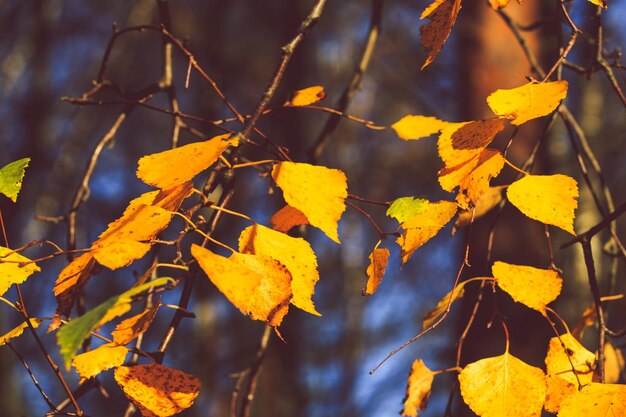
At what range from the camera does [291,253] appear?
1.78 feet

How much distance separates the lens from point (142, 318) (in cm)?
51

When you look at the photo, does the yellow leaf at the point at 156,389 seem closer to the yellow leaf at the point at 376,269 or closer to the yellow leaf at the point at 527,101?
the yellow leaf at the point at 376,269

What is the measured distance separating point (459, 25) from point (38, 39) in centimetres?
331

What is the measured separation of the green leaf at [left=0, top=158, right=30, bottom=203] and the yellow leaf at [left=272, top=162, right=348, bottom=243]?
0.76ft

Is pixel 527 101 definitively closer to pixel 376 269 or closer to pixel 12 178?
pixel 376 269

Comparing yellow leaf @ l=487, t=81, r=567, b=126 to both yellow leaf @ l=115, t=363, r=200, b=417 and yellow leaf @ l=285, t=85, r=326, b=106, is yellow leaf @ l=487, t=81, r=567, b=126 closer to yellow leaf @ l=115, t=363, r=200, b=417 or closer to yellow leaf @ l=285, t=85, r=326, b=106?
yellow leaf @ l=285, t=85, r=326, b=106

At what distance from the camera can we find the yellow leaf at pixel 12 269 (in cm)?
54

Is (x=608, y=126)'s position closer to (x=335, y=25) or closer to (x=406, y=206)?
(x=335, y=25)

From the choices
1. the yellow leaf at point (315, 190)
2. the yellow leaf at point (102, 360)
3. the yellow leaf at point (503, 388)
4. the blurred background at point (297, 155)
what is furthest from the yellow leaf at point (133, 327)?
the blurred background at point (297, 155)

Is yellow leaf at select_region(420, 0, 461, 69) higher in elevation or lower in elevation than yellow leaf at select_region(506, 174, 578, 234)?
higher

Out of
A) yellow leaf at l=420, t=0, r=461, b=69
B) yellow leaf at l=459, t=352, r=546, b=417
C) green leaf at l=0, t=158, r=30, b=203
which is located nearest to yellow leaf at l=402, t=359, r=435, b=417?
yellow leaf at l=459, t=352, r=546, b=417

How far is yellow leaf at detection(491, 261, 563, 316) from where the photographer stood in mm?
593

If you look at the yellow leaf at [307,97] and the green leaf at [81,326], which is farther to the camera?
the yellow leaf at [307,97]

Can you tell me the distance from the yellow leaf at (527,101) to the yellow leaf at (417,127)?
0.12 metres
